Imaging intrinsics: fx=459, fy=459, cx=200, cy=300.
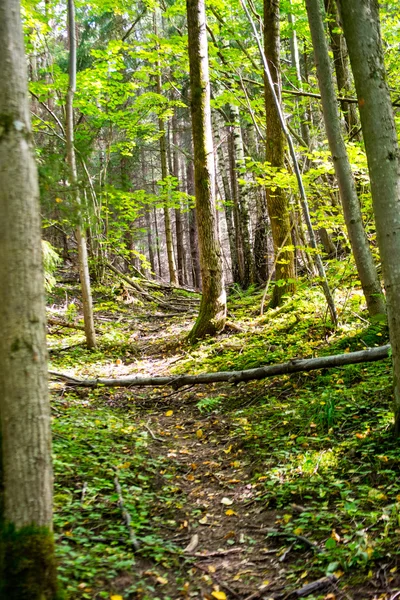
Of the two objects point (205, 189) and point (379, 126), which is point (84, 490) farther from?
point (205, 189)

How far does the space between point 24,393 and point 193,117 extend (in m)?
7.64

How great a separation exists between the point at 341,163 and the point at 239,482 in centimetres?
442

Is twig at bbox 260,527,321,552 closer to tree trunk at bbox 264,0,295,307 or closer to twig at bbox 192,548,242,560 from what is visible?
twig at bbox 192,548,242,560

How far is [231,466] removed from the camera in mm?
4504

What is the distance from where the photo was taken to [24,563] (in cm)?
224

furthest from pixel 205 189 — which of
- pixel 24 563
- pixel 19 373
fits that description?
pixel 24 563

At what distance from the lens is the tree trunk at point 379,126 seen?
3678 millimetres

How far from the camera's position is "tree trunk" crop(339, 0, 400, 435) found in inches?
145

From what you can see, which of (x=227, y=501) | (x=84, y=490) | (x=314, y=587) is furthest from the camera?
(x=227, y=501)

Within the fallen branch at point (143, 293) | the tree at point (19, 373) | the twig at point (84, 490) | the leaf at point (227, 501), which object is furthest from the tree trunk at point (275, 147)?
the tree at point (19, 373)

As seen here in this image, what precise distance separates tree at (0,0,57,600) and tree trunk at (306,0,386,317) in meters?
4.91

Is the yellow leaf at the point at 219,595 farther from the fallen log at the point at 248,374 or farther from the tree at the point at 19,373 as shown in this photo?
the fallen log at the point at 248,374

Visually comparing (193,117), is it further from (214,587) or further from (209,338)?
(214,587)

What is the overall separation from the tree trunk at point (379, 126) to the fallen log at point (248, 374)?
178 centimetres
